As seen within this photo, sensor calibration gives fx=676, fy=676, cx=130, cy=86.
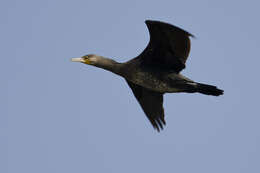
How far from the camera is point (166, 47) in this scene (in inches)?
475

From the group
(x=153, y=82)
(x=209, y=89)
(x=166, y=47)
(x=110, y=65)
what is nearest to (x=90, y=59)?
(x=110, y=65)

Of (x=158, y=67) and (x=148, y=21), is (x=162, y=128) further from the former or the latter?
(x=148, y=21)

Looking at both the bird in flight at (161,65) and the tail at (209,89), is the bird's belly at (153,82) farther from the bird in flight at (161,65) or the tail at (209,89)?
the tail at (209,89)

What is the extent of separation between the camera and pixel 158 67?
1240 centimetres

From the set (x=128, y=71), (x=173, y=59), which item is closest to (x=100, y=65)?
(x=128, y=71)

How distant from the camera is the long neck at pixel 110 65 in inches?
493

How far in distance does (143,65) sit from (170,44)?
0.71 m

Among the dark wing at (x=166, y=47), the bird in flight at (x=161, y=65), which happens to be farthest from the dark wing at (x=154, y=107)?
the dark wing at (x=166, y=47)

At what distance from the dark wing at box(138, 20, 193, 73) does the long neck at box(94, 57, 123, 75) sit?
0.48 meters

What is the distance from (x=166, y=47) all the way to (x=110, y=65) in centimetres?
120

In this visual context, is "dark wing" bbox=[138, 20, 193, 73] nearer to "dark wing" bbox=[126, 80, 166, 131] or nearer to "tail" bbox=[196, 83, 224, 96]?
"tail" bbox=[196, 83, 224, 96]

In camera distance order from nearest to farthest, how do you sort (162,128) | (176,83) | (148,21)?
(148,21) < (176,83) < (162,128)

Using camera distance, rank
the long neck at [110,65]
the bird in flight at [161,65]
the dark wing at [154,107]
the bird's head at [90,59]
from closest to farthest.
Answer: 1. the bird in flight at [161,65]
2. the long neck at [110,65]
3. the bird's head at [90,59]
4. the dark wing at [154,107]

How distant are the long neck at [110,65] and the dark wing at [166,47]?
48cm
